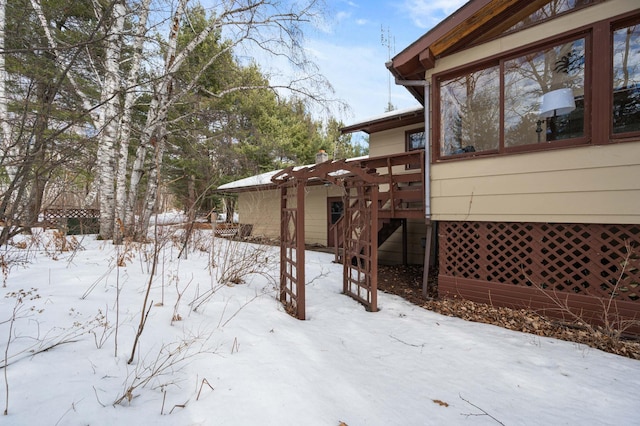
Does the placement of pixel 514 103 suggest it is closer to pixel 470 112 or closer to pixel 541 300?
pixel 470 112

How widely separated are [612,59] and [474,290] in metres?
3.41

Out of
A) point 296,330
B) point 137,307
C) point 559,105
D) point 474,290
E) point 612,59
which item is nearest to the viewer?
point 137,307

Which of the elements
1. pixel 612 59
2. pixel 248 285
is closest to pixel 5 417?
pixel 248 285

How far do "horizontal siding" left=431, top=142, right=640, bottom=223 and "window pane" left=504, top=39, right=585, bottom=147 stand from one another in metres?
0.34

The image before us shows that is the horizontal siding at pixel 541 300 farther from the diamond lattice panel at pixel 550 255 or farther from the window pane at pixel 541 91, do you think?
the window pane at pixel 541 91

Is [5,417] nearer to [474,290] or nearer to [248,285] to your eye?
[248,285]

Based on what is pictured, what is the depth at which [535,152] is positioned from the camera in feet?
12.9

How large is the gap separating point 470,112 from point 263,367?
4.81m

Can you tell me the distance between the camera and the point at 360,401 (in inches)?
79.5

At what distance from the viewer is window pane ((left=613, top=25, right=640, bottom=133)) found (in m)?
3.43

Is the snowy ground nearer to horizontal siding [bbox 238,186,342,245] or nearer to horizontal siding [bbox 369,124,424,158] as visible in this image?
horizontal siding [bbox 369,124,424,158]

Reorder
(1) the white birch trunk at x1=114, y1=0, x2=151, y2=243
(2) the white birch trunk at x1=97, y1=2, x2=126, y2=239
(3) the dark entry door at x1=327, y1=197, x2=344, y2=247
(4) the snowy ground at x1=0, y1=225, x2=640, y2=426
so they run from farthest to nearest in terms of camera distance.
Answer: (3) the dark entry door at x1=327, y1=197, x2=344, y2=247 < (2) the white birch trunk at x1=97, y1=2, x2=126, y2=239 < (1) the white birch trunk at x1=114, y1=0, x2=151, y2=243 < (4) the snowy ground at x1=0, y1=225, x2=640, y2=426

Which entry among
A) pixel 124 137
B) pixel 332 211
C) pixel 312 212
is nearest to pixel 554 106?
pixel 332 211

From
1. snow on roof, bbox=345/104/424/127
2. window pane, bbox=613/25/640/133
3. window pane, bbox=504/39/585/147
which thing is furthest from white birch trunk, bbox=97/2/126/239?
window pane, bbox=613/25/640/133
